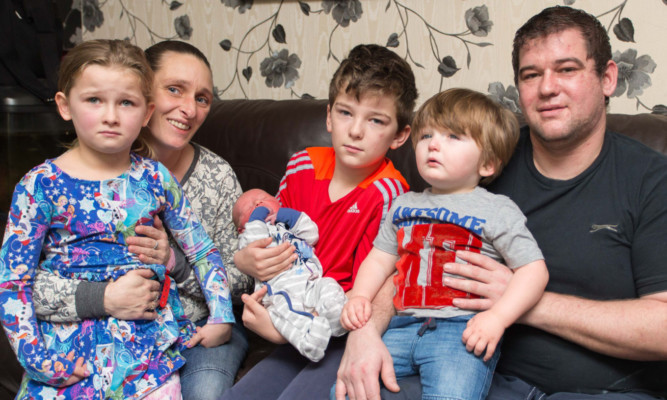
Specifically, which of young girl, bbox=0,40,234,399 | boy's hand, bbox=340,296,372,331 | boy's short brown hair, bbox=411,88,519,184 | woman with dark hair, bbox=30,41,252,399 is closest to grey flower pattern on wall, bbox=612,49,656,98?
boy's short brown hair, bbox=411,88,519,184

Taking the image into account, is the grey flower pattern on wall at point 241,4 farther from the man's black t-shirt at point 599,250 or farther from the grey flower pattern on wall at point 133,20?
the man's black t-shirt at point 599,250

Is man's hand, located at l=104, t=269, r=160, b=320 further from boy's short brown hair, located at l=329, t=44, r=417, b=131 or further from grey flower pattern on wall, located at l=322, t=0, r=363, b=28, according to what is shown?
grey flower pattern on wall, located at l=322, t=0, r=363, b=28

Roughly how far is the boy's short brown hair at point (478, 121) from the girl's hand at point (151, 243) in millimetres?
722

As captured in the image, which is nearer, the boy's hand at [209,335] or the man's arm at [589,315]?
the man's arm at [589,315]

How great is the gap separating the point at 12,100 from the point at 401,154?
1.73m

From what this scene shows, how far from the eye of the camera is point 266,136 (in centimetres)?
205

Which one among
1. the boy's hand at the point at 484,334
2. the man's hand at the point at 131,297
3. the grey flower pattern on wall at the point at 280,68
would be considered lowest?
the man's hand at the point at 131,297

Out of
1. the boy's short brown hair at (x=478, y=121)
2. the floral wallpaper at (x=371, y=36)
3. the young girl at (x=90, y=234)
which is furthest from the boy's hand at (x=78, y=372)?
the floral wallpaper at (x=371, y=36)

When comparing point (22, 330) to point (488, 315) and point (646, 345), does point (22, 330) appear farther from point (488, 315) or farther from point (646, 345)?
point (646, 345)

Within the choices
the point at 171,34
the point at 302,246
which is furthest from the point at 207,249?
the point at 171,34

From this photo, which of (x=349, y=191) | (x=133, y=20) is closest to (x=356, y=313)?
(x=349, y=191)

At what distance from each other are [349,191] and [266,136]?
0.60 metres

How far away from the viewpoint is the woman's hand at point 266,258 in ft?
4.74

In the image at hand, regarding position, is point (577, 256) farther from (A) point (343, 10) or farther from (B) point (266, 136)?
(A) point (343, 10)
